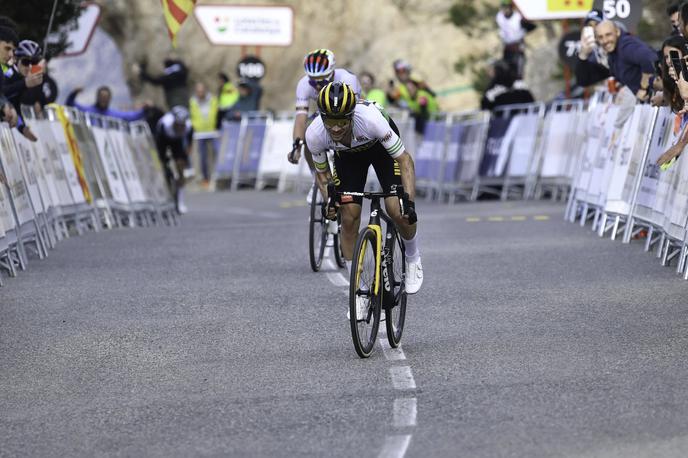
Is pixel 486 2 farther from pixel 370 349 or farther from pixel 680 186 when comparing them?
pixel 370 349

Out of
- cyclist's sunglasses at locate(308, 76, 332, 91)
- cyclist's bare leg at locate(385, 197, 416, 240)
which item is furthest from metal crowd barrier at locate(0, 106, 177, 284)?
cyclist's bare leg at locate(385, 197, 416, 240)

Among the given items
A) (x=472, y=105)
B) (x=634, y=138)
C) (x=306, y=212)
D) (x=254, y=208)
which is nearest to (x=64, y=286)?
(x=634, y=138)

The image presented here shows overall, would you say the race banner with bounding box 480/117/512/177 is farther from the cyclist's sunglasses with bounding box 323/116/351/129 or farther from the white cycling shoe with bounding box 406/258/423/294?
the cyclist's sunglasses with bounding box 323/116/351/129

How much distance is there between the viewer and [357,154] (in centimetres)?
1044

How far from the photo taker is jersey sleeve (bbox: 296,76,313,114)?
590 inches

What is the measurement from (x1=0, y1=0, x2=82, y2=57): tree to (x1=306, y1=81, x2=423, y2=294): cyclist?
13.7 m

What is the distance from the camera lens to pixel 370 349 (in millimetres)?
9648

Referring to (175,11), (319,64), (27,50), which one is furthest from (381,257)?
(175,11)

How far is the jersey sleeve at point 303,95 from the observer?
14992 mm

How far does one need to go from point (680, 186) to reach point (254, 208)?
15.2 m

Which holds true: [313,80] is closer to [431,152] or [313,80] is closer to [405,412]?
[405,412]

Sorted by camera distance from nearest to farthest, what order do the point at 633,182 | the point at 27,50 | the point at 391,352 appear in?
the point at 391,352 < the point at 633,182 < the point at 27,50

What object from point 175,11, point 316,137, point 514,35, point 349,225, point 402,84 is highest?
point 316,137

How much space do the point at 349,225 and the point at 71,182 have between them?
34.0 ft
